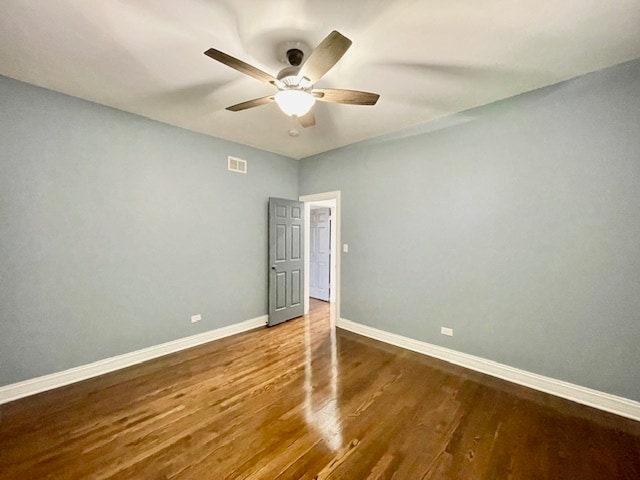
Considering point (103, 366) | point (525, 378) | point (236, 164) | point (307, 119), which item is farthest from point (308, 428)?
point (236, 164)

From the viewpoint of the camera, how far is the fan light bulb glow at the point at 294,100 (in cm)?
179

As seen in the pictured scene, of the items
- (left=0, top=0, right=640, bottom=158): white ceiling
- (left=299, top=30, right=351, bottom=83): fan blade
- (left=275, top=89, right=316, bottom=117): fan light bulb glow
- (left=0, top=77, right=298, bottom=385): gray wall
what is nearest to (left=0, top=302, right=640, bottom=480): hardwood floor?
(left=0, top=77, right=298, bottom=385): gray wall

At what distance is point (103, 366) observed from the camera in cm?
271

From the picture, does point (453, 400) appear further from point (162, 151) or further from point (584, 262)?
point (162, 151)

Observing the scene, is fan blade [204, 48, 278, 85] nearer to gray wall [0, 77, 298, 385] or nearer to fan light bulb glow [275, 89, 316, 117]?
fan light bulb glow [275, 89, 316, 117]

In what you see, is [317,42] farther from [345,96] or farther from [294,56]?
[345,96]

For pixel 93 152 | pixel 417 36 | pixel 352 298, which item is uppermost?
pixel 417 36

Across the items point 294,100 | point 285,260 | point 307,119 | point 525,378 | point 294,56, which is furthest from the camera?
point 285,260

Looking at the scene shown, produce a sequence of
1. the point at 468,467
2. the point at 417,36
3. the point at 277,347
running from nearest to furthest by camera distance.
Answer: the point at 468,467, the point at 417,36, the point at 277,347

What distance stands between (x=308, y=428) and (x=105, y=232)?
2.73m

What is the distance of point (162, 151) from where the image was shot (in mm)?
3146

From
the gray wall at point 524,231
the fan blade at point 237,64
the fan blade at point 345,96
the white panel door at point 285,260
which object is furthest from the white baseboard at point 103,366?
the fan blade at point 345,96

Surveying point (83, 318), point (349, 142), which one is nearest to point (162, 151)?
point (83, 318)

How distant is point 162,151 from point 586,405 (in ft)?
16.1
